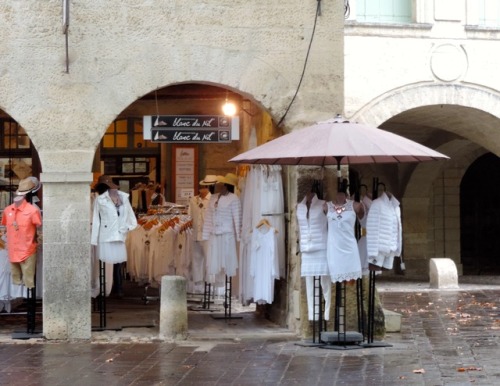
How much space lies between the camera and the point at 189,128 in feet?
46.5

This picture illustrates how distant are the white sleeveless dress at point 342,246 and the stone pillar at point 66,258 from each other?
2.92 m

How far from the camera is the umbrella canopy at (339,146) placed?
11.8m

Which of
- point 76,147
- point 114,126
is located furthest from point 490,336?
point 114,126

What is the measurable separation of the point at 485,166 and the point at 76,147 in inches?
733

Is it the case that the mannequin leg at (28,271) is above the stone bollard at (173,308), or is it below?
above

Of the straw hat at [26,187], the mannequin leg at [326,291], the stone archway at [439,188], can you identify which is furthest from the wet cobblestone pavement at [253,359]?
the stone archway at [439,188]

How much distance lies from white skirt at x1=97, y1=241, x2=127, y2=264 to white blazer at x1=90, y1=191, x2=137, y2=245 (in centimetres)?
8

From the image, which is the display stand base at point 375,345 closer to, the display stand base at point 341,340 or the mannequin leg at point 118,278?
the display stand base at point 341,340

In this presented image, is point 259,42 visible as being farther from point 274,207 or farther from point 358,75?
point 358,75

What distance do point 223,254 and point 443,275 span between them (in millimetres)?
8390

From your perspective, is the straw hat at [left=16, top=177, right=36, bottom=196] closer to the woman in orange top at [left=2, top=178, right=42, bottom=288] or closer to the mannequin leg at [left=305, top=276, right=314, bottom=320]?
the woman in orange top at [left=2, top=178, right=42, bottom=288]

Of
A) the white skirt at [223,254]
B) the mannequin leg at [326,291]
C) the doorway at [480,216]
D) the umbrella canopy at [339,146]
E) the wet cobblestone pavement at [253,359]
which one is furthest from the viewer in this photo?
the doorway at [480,216]

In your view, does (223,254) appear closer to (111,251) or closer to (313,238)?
(111,251)

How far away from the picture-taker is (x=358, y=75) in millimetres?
21594
